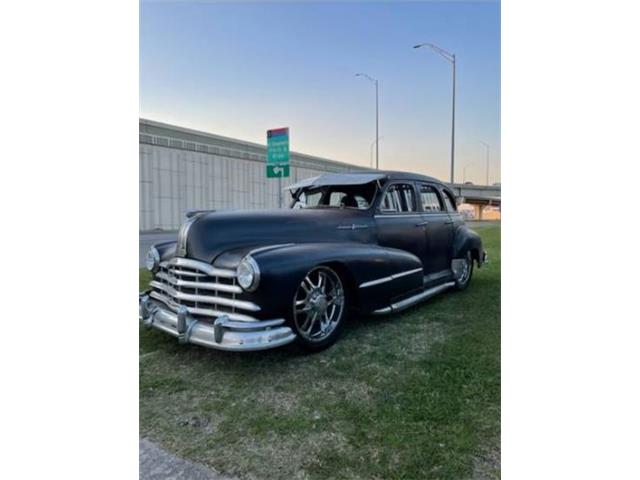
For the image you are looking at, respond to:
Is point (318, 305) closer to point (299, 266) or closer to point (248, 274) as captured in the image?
point (299, 266)

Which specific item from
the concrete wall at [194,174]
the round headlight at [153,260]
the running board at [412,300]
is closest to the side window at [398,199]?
the running board at [412,300]

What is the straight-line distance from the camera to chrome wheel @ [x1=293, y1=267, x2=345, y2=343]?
268cm

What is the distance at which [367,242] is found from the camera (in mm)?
3541

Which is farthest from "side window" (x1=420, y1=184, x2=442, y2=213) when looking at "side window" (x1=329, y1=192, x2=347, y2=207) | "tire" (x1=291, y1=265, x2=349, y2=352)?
"tire" (x1=291, y1=265, x2=349, y2=352)

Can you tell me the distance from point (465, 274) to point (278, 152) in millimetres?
8047

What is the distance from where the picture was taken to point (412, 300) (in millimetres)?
3586

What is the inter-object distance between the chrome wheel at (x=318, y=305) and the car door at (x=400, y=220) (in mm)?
950

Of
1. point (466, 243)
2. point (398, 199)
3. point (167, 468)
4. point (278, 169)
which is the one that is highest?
point (278, 169)

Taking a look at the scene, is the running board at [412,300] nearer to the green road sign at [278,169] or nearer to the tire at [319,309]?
the tire at [319,309]

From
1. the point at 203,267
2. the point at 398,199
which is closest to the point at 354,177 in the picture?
the point at 398,199

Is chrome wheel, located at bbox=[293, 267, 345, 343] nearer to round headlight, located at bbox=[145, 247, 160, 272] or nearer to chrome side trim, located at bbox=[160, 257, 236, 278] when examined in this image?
chrome side trim, located at bbox=[160, 257, 236, 278]
